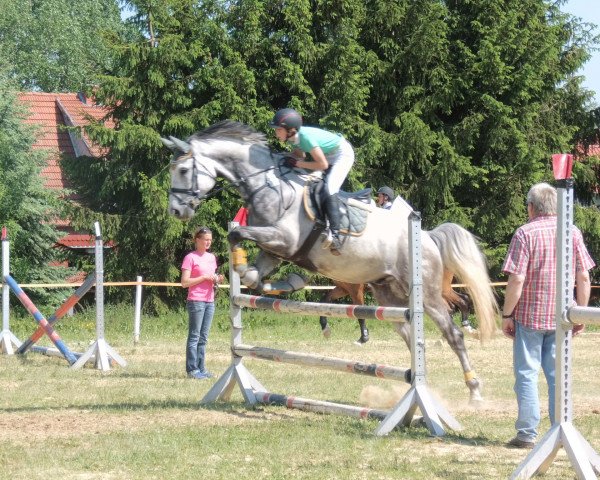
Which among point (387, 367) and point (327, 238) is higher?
point (327, 238)

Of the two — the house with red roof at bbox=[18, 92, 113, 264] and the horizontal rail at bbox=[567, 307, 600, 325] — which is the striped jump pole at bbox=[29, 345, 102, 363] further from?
the house with red roof at bbox=[18, 92, 113, 264]

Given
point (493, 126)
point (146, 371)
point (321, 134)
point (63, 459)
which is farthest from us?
point (493, 126)

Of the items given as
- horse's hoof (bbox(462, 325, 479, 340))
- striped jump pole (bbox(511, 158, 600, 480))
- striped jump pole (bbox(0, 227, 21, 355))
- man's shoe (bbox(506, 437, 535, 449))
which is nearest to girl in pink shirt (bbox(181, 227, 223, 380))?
horse's hoof (bbox(462, 325, 479, 340))

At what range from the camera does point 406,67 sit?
22.4 meters

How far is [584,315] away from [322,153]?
Result: 11.6 ft

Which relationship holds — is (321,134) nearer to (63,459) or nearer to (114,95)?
(63,459)

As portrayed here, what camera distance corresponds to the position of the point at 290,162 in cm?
861

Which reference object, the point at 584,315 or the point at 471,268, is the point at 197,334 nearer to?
the point at 471,268

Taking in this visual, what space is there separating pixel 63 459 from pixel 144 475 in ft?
2.57

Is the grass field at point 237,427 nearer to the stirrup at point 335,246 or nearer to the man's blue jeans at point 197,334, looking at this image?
the man's blue jeans at point 197,334

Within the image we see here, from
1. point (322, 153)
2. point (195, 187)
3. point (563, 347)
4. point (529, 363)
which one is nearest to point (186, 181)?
point (195, 187)

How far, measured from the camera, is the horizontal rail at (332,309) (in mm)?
7578

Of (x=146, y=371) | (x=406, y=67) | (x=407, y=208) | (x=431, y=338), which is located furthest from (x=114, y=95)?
(x=407, y=208)

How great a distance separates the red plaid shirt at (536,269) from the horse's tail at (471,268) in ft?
8.72
